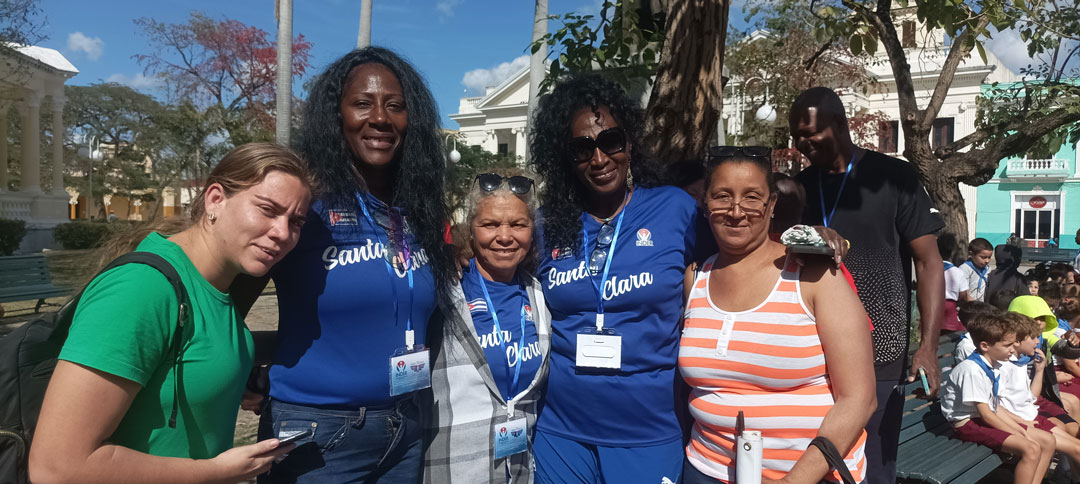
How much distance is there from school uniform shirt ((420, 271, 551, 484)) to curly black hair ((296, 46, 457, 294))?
0.64ft

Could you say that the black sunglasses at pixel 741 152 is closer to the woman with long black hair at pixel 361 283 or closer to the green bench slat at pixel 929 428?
the woman with long black hair at pixel 361 283

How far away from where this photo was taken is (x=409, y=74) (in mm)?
2486

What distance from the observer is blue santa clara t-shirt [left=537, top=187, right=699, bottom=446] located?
254 cm

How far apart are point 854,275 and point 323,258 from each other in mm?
2069

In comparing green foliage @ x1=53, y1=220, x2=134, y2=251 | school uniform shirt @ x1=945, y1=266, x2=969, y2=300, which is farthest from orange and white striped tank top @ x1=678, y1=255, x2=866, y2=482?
green foliage @ x1=53, y1=220, x2=134, y2=251

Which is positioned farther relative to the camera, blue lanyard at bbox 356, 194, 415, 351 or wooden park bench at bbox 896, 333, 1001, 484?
wooden park bench at bbox 896, 333, 1001, 484

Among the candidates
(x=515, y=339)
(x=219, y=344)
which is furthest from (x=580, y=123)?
(x=219, y=344)

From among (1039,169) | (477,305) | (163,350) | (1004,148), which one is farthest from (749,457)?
(1039,169)

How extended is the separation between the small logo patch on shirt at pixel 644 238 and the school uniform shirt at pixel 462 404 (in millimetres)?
598

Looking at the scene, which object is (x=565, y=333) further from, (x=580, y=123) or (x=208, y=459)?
(x=208, y=459)

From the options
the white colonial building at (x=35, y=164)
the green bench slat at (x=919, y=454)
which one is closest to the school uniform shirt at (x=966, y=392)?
the green bench slat at (x=919, y=454)

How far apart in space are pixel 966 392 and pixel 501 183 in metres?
3.93

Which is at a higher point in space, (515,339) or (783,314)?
(783,314)

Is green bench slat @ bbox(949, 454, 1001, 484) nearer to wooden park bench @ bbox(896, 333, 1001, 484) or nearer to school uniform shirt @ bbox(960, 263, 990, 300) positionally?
wooden park bench @ bbox(896, 333, 1001, 484)
